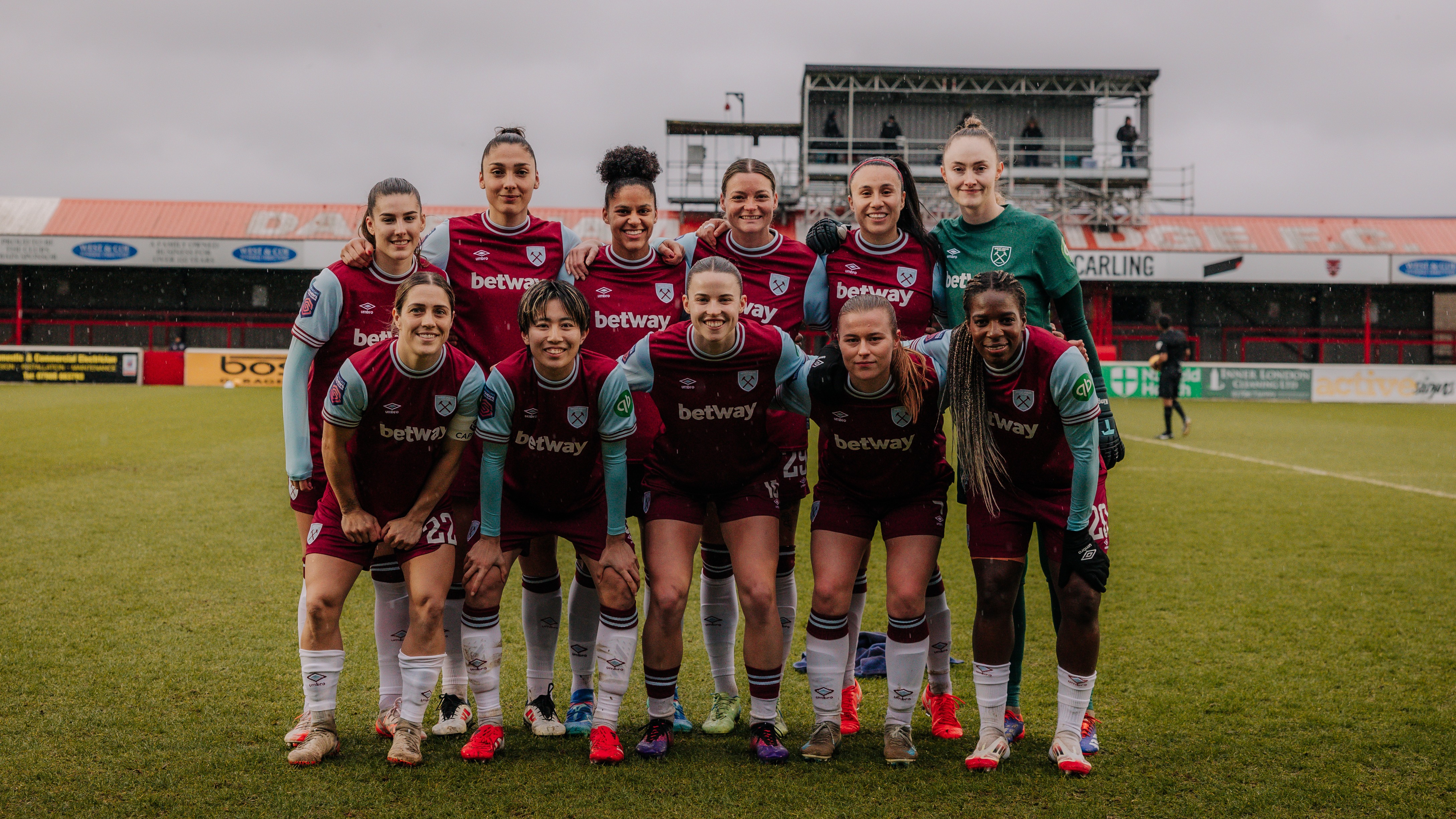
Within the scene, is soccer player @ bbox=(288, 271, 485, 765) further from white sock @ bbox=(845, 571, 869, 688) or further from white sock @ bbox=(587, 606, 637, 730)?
white sock @ bbox=(845, 571, 869, 688)

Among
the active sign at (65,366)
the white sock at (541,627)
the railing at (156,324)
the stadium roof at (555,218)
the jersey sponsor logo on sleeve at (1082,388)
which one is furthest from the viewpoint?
the stadium roof at (555,218)

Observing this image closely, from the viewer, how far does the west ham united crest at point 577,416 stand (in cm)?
361

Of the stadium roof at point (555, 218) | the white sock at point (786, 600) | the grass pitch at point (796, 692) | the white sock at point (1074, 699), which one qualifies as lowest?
the grass pitch at point (796, 692)

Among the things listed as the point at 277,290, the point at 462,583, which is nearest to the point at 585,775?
the point at 462,583

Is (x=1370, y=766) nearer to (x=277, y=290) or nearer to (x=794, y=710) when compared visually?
(x=794, y=710)

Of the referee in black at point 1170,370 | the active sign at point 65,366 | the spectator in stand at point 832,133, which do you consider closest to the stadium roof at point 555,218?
the spectator in stand at point 832,133

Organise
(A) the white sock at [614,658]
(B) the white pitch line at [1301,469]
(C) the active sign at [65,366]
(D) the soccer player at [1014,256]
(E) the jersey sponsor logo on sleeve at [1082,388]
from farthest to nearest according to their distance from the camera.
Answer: (C) the active sign at [65,366] < (B) the white pitch line at [1301,469] < (D) the soccer player at [1014,256] < (A) the white sock at [614,658] < (E) the jersey sponsor logo on sleeve at [1082,388]

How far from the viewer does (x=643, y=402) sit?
4.02 m

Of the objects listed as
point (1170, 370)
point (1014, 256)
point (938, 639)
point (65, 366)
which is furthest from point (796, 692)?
point (65, 366)

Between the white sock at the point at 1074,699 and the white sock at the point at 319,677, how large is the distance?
98.2 inches

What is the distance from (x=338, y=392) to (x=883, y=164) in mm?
2151

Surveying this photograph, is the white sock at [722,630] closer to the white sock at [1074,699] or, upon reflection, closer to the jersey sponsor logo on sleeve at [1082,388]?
the white sock at [1074,699]

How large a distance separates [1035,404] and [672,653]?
5.07ft

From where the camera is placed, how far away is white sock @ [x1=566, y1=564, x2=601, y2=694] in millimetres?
3971
